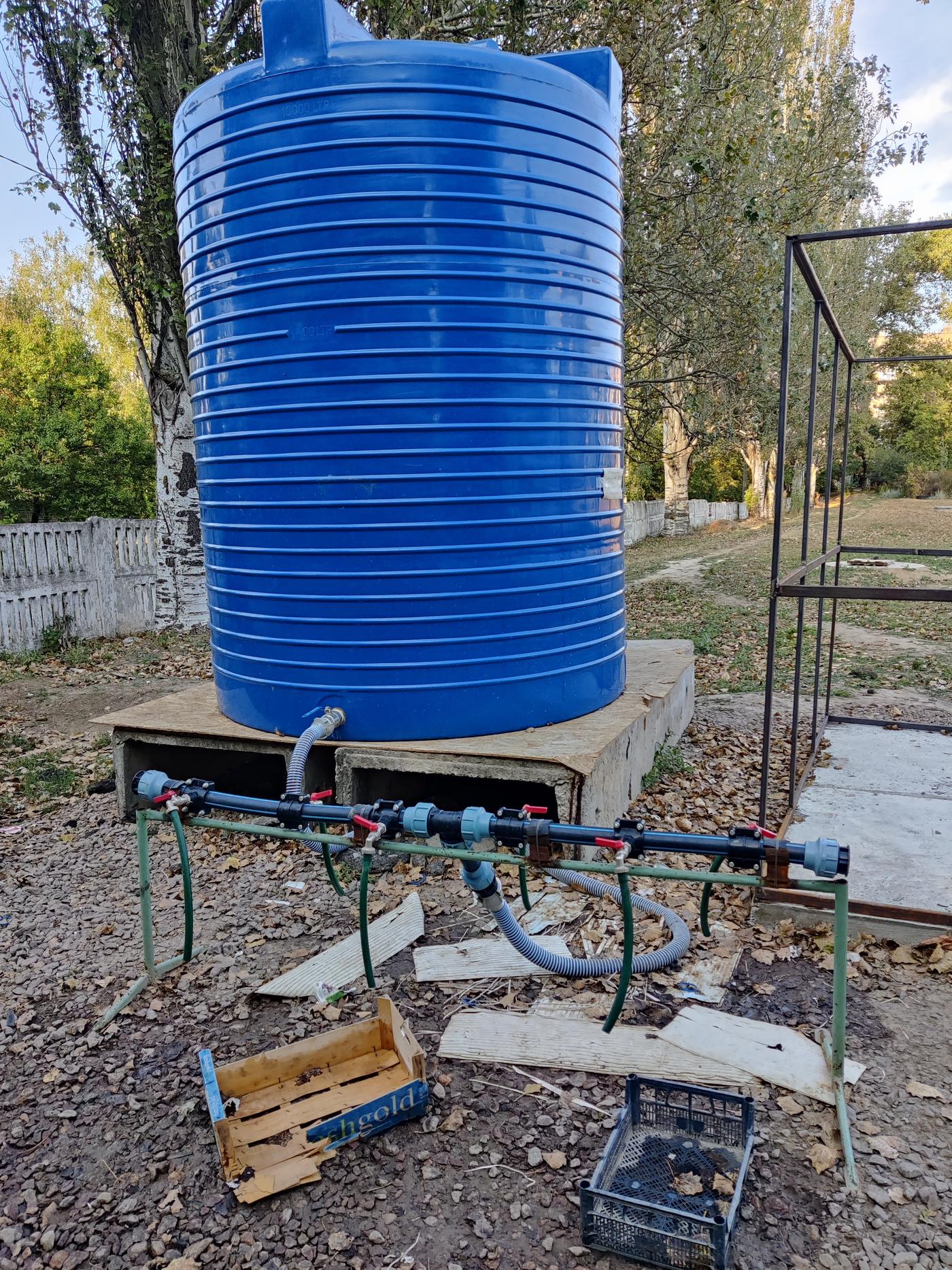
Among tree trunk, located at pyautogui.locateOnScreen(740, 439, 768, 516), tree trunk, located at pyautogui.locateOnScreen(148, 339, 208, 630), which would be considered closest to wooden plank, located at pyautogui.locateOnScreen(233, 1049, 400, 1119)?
tree trunk, located at pyautogui.locateOnScreen(148, 339, 208, 630)

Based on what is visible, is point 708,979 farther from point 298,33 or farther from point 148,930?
point 298,33

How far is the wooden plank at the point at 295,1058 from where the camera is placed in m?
2.44

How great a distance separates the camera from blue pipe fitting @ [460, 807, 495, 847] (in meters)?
2.32

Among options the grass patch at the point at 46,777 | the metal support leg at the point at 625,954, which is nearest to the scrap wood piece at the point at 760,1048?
the metal support leg at the point at 625,954

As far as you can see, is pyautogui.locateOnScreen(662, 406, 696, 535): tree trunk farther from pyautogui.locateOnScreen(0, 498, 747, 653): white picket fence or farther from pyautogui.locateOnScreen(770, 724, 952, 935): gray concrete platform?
pyautogui.locateOnScreen(770, 724, 952, 935): gray concrete platform

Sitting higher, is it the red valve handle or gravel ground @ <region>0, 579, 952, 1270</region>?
the red valve handle

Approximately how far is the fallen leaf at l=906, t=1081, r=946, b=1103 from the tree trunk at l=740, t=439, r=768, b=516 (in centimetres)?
2888

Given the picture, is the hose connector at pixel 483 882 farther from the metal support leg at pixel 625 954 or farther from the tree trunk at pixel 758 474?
the tree trunk at pixel 758 474

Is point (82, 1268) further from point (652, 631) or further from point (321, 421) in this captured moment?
point (652, 631)

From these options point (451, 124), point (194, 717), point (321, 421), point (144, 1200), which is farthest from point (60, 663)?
point (144, 1200)

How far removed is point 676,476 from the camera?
23.5 meters

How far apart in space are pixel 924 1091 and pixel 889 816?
5.99 ft

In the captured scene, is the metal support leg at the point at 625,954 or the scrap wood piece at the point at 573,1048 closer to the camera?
the metal support leg at the point at 625,954

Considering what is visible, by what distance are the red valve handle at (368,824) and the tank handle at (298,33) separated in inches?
118
